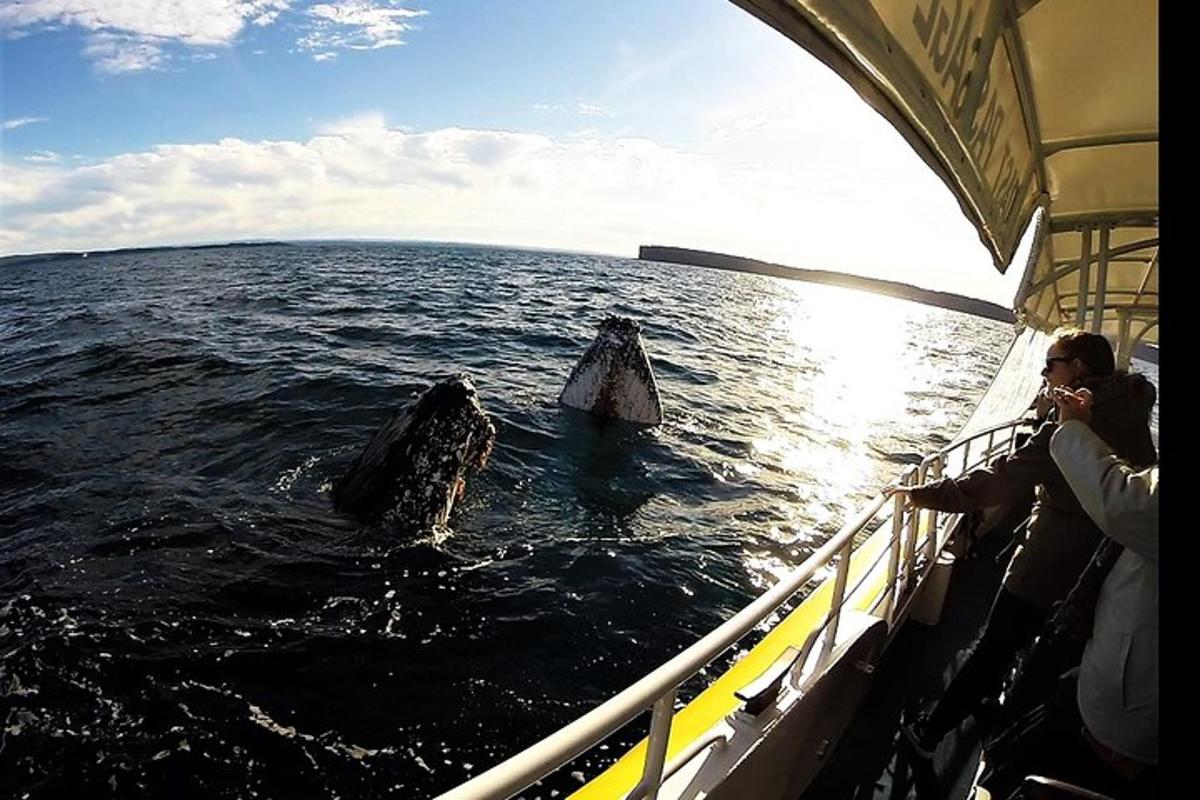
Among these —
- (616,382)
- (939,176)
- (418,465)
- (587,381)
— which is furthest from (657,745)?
(587,381)


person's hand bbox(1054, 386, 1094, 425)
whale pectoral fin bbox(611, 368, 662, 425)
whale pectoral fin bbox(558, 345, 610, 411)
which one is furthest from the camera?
whale pectoral fin bbox(558, 345, 610, 411)

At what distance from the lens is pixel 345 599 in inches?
214

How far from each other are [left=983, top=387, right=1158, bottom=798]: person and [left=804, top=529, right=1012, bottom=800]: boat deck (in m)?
1.15

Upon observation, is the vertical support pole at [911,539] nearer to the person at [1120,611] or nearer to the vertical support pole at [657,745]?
the person at [1120,611]

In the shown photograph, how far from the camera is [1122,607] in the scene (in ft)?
6.34

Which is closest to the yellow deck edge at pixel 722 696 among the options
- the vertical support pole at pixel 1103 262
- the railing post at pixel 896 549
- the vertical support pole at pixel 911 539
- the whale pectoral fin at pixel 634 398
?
the railing post at pixel 896 549

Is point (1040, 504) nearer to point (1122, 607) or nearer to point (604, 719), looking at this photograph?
point (1122, 607)

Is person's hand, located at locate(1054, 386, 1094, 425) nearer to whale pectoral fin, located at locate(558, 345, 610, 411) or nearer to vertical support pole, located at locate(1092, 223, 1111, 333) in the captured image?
vertical support pole, located at locate(1092, 223, 1111, 333)

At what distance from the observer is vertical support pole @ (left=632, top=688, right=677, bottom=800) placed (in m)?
1.74

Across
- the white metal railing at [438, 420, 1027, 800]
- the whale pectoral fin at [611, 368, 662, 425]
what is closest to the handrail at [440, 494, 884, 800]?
the white metal railing at [438, 420, 1027, 800]

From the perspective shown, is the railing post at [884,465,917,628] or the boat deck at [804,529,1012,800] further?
the railing post at [884,465,917,628]
